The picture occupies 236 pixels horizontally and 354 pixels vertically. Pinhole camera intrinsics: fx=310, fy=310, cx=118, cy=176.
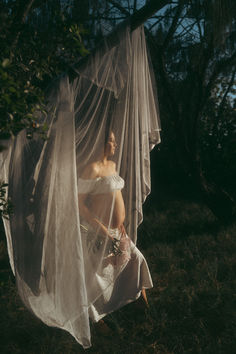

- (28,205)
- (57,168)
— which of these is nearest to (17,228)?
(28,205)

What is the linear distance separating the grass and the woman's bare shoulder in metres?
1.38

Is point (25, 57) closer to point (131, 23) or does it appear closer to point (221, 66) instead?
point (131, 23)

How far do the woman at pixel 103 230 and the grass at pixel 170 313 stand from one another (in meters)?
0.32

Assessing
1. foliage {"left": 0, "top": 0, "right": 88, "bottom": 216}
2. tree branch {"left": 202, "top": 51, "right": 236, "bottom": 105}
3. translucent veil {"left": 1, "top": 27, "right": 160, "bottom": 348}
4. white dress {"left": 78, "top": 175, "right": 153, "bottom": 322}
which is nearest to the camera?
foliage {"left": 0, "top": 0, "right": 88, "bottom": 216}

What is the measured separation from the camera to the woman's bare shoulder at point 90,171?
258 centimetres

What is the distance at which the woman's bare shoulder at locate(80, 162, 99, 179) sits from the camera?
102 inches

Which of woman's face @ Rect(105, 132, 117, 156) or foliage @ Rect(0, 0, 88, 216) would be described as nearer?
foliage @ Rect(0, 0, 88, 216)

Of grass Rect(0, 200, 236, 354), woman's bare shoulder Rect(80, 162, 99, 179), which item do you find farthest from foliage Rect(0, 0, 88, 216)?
grass Rect(0, 200, 236, 354)

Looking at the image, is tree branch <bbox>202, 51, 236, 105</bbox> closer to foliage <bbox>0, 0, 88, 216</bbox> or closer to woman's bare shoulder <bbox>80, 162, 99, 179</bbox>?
woman's bare shoulder <bbox>80, 162, 99, 179</bbox>

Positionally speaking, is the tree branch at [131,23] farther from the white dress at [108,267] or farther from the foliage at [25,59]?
the white dress at [108,267]

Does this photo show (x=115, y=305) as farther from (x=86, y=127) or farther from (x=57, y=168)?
(x=86, y=127)

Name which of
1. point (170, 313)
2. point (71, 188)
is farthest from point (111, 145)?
point (170, 313)

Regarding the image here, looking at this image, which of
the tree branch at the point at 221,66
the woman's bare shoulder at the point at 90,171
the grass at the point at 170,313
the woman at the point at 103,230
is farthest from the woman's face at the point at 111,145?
the tree branch at the point at 221,66

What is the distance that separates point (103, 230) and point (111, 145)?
0.72 m
